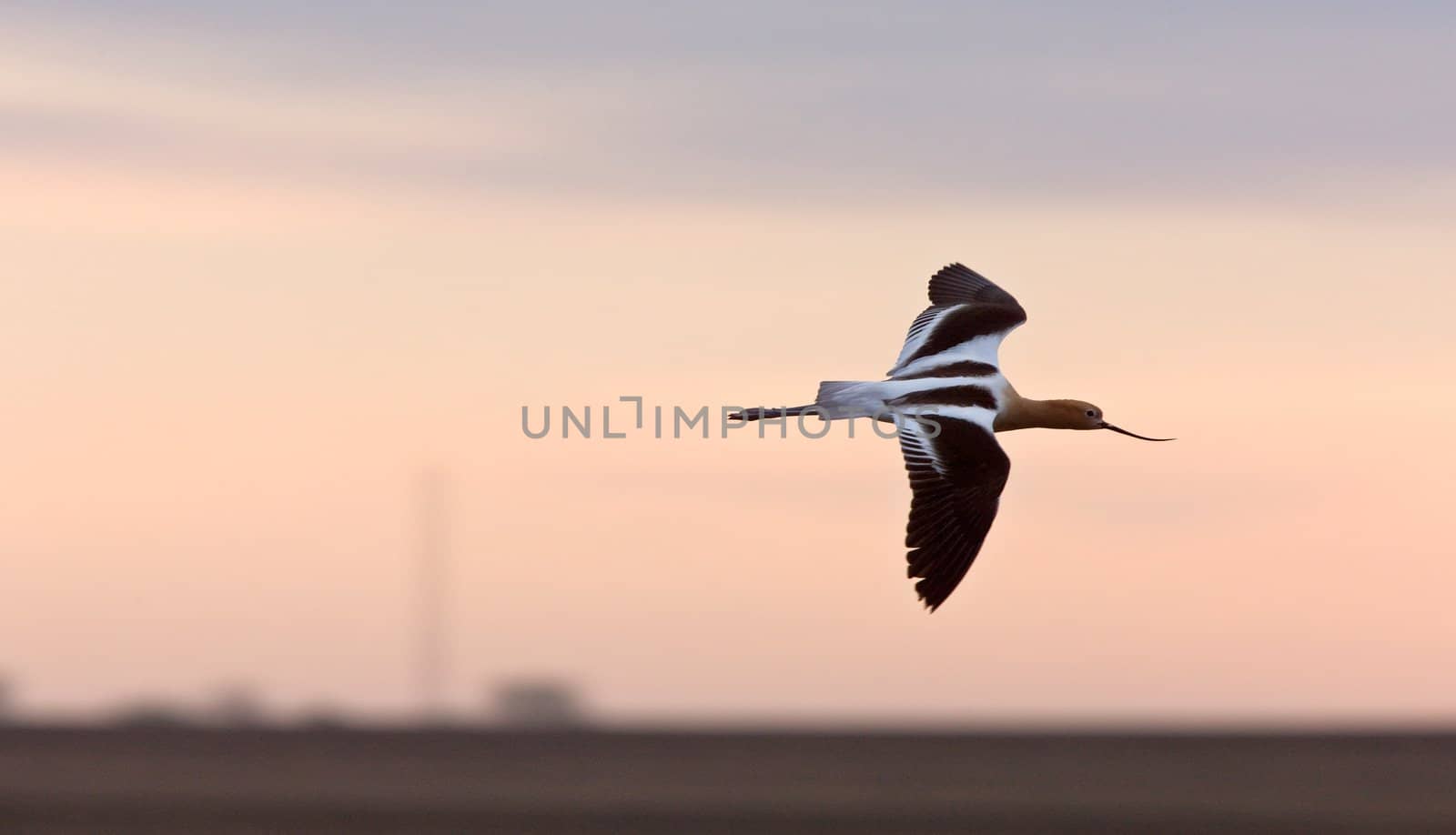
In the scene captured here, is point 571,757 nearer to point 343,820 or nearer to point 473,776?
point 473,776

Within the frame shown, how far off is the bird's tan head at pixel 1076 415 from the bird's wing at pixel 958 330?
0.81 m

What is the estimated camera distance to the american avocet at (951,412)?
20781 millimetres

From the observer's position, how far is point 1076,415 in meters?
24.7

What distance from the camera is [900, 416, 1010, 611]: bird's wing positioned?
20.5 m

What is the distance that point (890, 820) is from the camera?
3083cm

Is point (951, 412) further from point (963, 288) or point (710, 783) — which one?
point (710, 783)

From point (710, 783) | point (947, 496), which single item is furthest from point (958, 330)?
point (710, 783)

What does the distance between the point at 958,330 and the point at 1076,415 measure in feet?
4.45

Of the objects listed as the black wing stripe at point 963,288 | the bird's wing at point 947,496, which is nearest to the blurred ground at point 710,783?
the black wing stripe at point 963,288

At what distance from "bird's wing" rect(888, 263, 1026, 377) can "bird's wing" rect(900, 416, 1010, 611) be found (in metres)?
2.09

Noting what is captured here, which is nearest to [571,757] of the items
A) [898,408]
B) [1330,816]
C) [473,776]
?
[473,776]

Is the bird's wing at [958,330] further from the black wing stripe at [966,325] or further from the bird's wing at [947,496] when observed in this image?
the bird's wing at [947,496]

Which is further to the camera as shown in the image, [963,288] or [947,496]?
[963,288]

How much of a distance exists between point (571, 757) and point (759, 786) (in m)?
4.29
